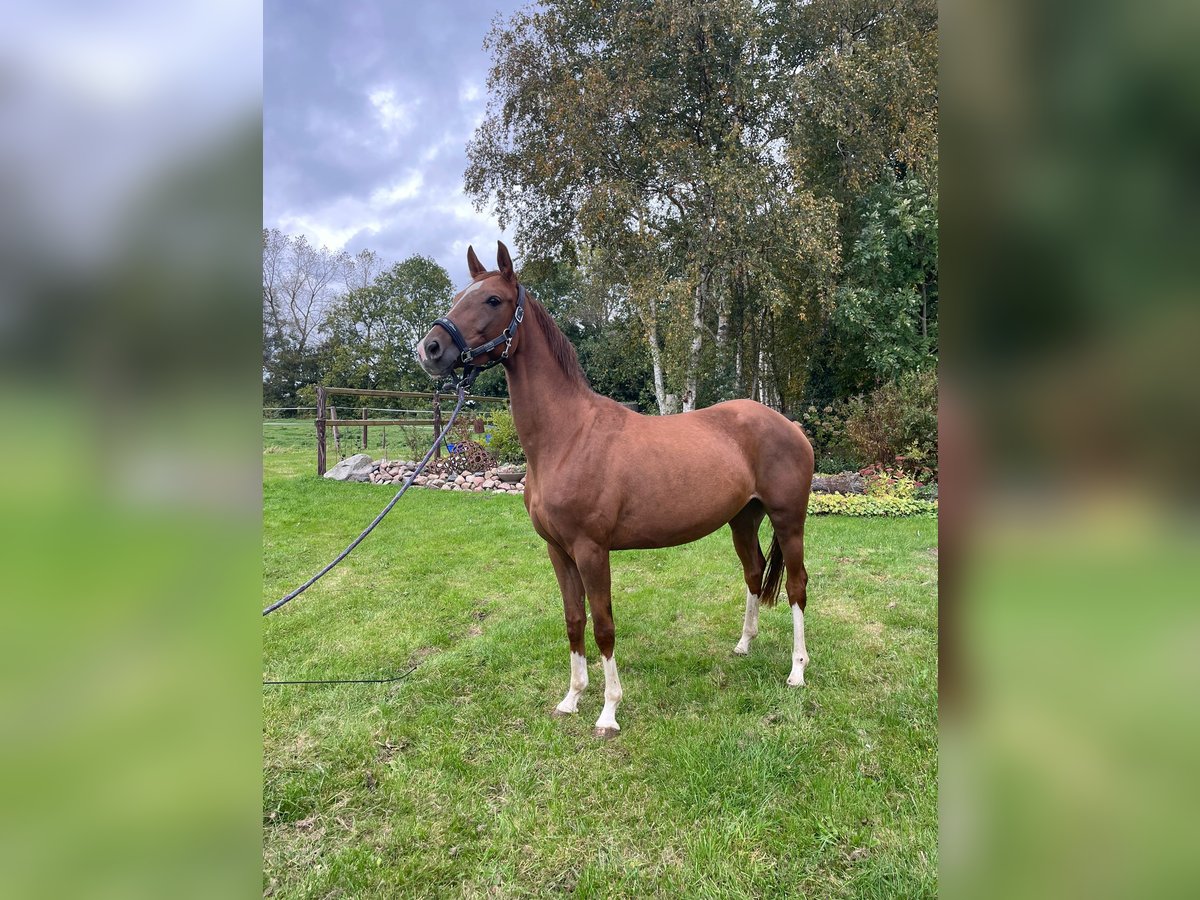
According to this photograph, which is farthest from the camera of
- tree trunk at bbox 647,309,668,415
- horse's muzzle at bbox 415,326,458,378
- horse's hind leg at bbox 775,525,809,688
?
tree trunk at bbox 647,309,668,415

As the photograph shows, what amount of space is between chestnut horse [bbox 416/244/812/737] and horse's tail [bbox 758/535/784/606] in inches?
11.5

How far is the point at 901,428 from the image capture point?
342 inches

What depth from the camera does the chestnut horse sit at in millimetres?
2598

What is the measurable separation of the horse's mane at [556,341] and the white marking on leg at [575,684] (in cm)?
142

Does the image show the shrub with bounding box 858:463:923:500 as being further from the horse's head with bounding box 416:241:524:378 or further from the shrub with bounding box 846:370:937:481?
the horse's head with bounding box 416:241:524:378

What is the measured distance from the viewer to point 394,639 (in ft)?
12.1

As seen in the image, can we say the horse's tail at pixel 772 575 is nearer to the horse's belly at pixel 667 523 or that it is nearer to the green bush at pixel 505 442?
the horse's belly at pixel 667 523

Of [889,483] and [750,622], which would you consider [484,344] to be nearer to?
[750,622]

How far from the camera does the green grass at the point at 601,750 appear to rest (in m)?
1.87

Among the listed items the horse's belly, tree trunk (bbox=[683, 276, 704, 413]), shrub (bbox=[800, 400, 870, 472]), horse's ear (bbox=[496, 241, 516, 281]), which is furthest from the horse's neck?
tree trunk (bbox=[683, 276, 704, 413])

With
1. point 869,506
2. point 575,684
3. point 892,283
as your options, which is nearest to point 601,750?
point 575,684
